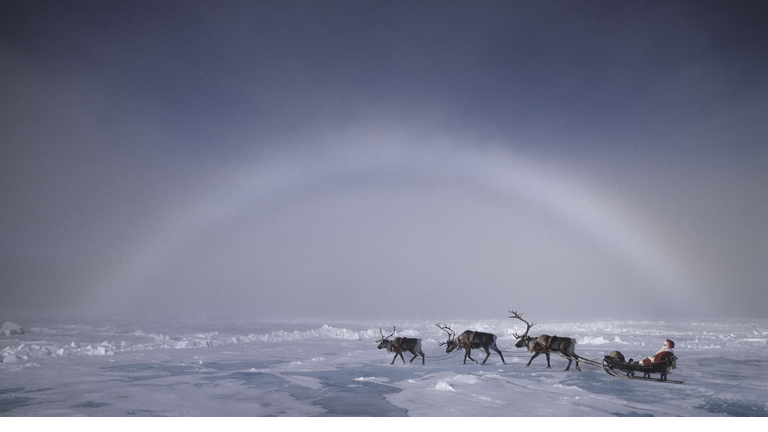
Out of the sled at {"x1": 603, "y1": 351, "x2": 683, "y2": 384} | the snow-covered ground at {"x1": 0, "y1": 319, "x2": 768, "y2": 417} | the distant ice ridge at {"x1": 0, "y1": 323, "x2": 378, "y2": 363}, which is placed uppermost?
the sled at {"x1": 603, "y1": 351, "x2": 683, "y2": 384}

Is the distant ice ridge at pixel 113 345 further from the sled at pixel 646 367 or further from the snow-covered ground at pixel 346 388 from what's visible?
the sled at pixel 646 367

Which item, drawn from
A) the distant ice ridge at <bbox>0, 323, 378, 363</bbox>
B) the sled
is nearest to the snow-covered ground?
the distant ice ridge at <bbox>0, 323, 378, 363</bbox>

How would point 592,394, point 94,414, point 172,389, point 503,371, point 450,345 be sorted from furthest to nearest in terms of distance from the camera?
1. point 450,345
2. point 503,371
3. point 172,389
4. point 592,394
5. point 94,414

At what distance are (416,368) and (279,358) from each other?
4507 mm

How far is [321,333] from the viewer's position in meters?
23.2

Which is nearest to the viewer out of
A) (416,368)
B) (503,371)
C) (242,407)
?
(242,407)

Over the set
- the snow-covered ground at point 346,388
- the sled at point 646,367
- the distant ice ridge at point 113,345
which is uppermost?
the sled at point 646,367

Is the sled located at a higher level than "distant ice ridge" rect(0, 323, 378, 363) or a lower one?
higher

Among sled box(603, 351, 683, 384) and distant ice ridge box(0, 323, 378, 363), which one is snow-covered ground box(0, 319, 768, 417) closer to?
distant ice ridge box(0, 323, 378, 363)

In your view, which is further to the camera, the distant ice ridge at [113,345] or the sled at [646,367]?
the distant ice ridge at [113,345]

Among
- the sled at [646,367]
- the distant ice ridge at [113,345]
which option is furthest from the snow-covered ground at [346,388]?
the sled at [646,367]

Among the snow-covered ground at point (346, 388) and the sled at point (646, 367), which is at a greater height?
the sled at point (646, 367)
